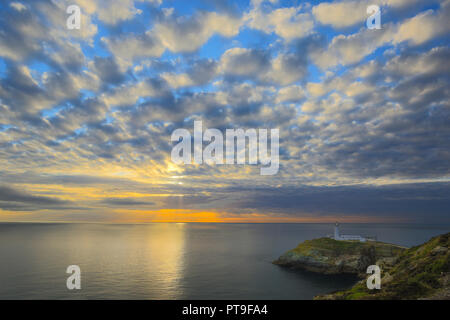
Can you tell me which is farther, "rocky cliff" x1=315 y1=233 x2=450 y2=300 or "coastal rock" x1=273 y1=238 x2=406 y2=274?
"coastal rock" x1=273 y1=238 x2=406 y2=274

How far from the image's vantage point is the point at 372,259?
77.2 metres

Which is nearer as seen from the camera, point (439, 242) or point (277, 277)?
point (439, 242)

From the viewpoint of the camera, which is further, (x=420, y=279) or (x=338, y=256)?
(x=338, y=256)

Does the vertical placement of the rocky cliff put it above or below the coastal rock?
above

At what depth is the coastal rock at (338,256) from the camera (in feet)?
242

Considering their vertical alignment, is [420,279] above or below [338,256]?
above

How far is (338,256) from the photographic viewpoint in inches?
3027

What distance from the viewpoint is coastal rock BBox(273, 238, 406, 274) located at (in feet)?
242
